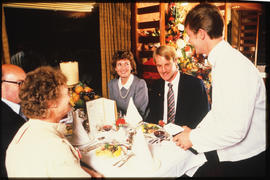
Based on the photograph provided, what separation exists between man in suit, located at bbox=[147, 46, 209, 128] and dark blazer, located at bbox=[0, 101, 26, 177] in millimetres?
1297

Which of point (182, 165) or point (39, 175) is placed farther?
point (182, 165)

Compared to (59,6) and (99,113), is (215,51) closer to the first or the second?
(99,113)

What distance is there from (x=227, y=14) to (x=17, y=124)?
1.93 m

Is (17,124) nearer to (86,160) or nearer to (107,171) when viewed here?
(86,160)

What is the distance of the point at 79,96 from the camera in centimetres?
166

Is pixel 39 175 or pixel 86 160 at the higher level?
pixel 39 175

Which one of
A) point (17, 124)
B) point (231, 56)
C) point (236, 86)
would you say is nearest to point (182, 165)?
point (236, 86)

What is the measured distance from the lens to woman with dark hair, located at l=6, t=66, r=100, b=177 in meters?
0.78

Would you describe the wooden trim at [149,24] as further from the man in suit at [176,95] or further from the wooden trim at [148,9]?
the man in suit at [176,95]

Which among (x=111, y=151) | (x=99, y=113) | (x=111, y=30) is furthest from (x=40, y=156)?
(x=111, y=30)

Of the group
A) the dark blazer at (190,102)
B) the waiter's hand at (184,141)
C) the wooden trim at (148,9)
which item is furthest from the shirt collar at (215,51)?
the wooden trim at (148,9)

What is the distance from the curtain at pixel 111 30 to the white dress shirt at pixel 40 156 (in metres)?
1.42

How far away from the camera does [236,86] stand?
94cm

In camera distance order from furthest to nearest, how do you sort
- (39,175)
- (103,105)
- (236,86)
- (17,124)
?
(103,105) < (17,124) < (236,86) < (39,175)
